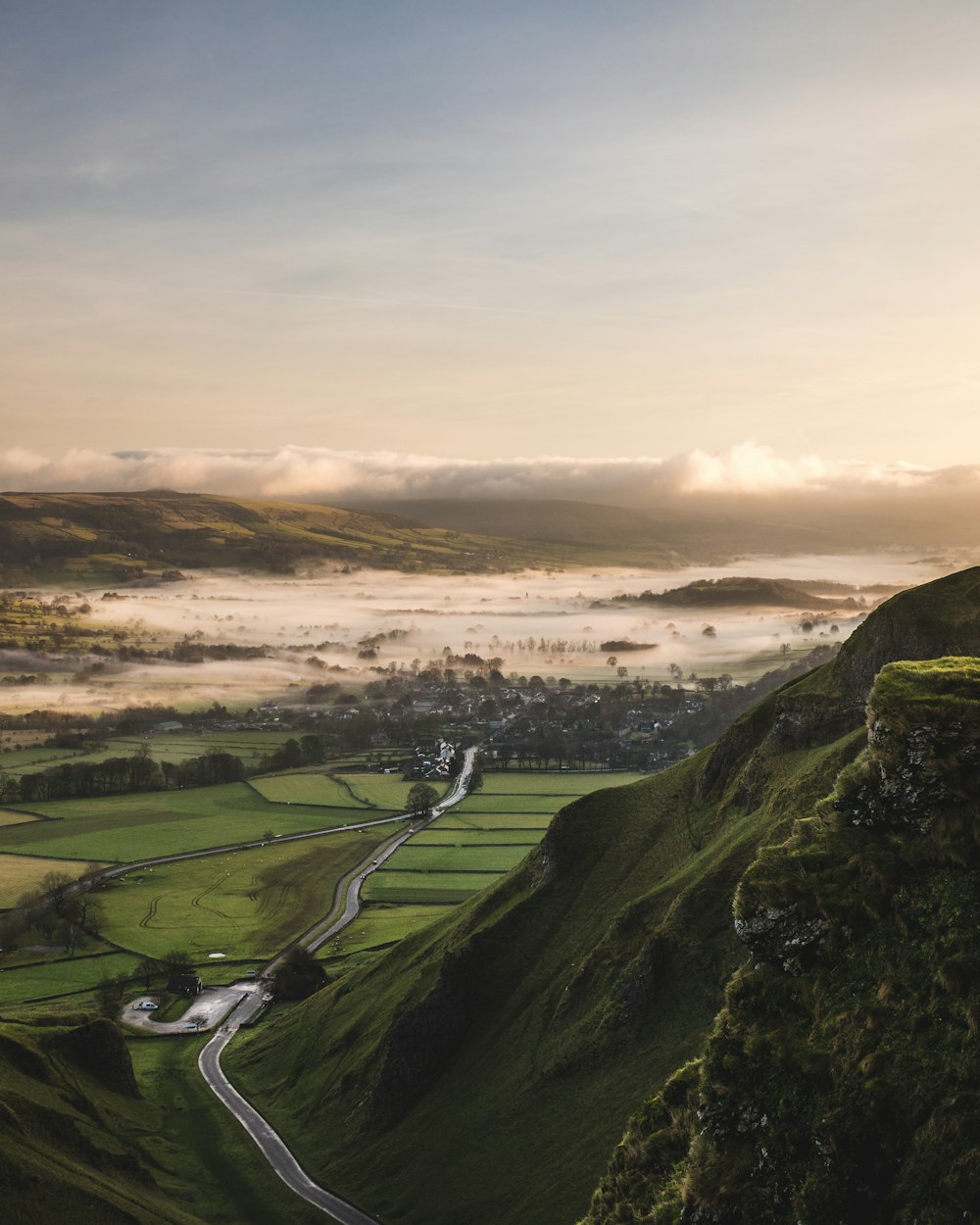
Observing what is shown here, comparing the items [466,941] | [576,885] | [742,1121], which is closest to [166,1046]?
[466,941]

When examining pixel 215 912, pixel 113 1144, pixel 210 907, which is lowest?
pixel 215 912

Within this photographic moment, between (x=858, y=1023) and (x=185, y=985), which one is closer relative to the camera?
(x=858, y=1023)

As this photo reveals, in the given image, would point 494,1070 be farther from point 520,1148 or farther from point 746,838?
point 746,838

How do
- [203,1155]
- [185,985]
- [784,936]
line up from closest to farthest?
[784,936], [203,1155], [185,985]

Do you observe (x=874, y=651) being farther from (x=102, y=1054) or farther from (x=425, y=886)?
(x=425, y=886)

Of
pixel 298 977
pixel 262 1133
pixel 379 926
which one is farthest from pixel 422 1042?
pixel 379 926

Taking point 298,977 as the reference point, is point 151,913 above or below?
below

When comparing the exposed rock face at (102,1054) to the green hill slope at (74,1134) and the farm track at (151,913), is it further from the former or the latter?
the farm track at (151,913)

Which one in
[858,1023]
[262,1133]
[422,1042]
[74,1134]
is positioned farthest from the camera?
[262,1133]

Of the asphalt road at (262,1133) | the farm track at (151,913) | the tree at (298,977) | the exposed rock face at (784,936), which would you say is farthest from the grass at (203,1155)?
the exposed rock face at (784,936)
